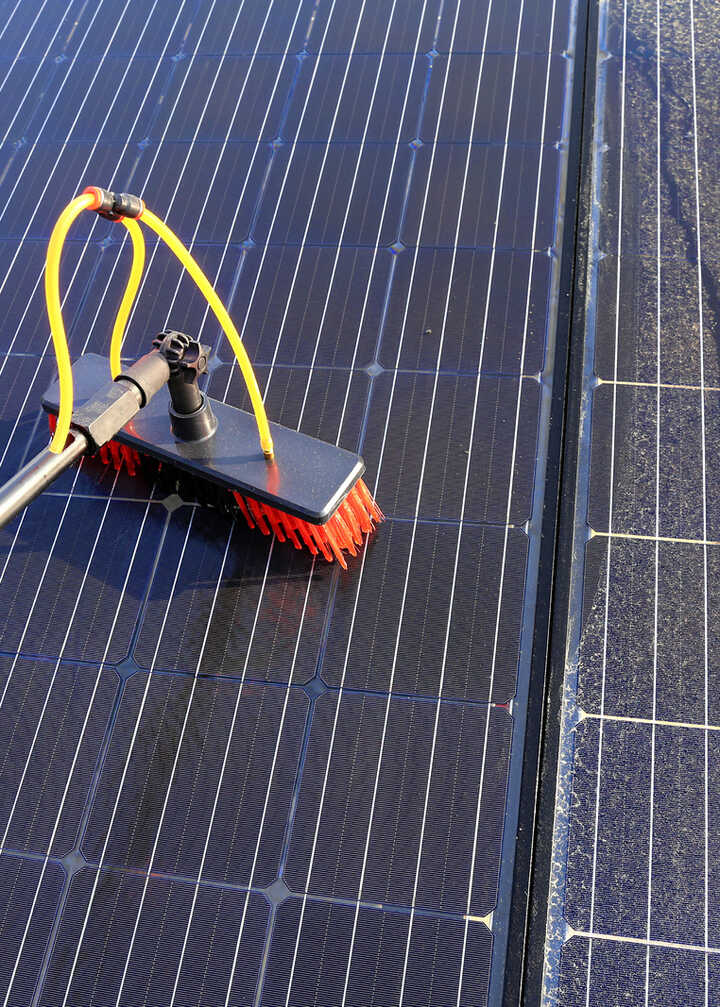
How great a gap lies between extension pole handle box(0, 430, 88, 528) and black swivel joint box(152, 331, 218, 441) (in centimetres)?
118

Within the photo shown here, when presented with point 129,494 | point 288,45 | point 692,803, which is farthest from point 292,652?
point 288,45

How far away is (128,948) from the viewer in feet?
20.4

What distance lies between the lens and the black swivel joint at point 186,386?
20.7ft

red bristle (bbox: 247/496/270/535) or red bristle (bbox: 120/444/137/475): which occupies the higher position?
red bristle (bbox: 120/444/137/475)

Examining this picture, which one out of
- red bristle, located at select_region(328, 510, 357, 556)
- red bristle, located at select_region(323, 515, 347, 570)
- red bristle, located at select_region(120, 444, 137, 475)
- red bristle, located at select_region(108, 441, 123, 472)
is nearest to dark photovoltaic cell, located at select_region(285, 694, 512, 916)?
red bristle, located at select_region(323, 515, 347, 570)

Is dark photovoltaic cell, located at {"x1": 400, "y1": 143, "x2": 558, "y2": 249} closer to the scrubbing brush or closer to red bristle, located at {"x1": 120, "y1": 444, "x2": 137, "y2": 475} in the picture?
the scrubbing brush

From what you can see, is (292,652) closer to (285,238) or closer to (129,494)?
(129,494)

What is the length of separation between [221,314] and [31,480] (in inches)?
82.1

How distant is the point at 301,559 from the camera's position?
7.37m

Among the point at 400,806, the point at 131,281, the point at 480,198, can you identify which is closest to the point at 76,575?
the point at 131,281

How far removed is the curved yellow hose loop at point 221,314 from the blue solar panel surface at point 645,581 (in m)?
2.74

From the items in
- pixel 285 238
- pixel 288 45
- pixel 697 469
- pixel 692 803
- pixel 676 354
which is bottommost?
pixel 692 803

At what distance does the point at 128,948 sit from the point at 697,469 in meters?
5.89

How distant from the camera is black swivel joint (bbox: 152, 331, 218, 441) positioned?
632 centimetres
